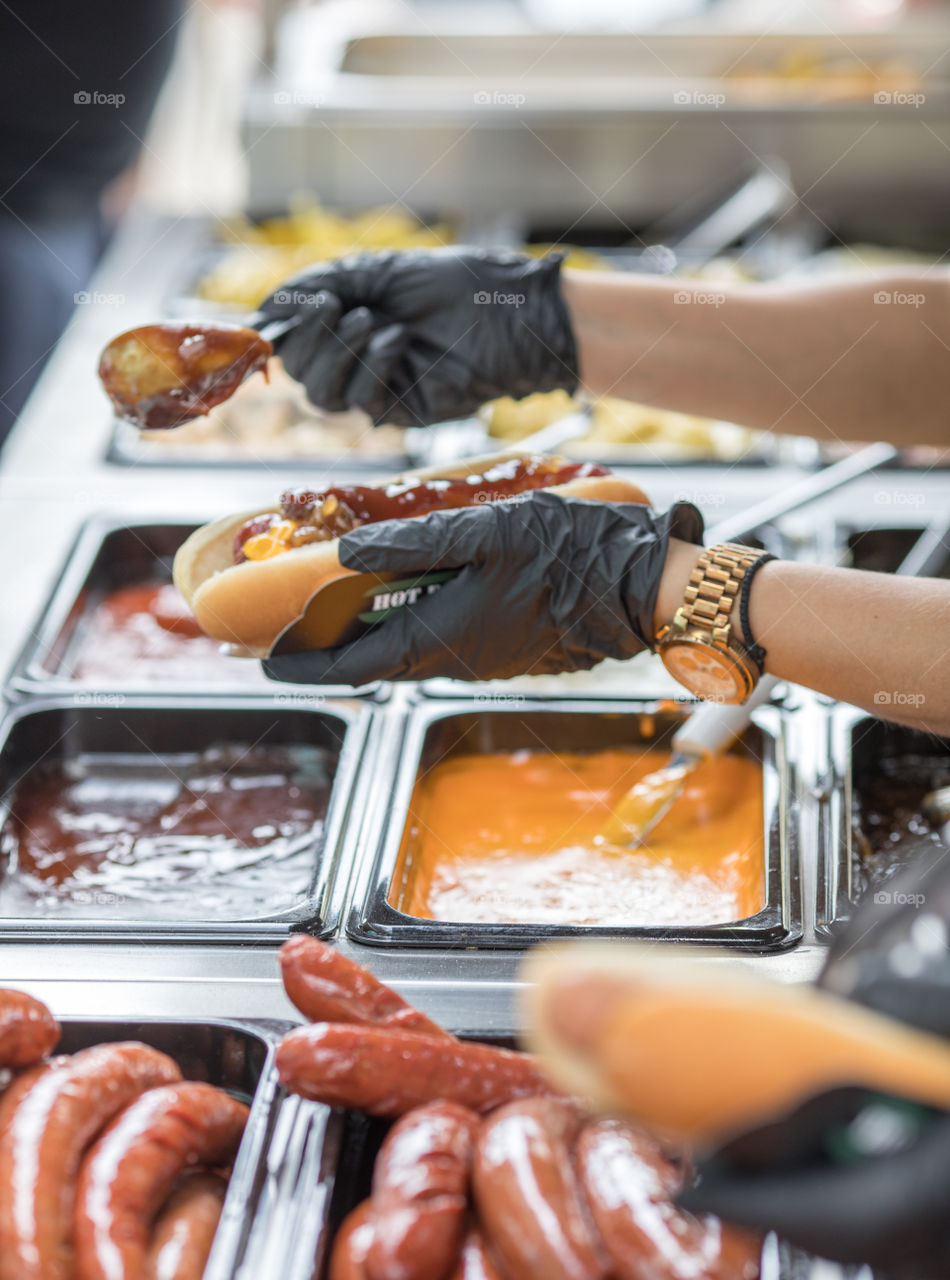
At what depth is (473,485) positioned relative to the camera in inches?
92.3

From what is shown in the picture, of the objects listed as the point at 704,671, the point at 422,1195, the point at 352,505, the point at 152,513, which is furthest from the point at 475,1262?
the point at 152,513

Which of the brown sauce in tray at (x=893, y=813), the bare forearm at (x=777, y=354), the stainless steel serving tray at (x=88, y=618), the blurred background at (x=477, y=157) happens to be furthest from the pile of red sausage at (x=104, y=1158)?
the blurred background at (x=477, y=157)

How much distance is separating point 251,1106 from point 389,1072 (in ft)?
0.85

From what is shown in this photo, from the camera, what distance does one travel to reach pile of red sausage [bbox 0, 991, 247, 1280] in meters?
1.28

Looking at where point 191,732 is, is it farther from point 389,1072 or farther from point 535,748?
point 389,1072

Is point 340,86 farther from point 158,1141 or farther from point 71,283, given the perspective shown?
point 158,1141

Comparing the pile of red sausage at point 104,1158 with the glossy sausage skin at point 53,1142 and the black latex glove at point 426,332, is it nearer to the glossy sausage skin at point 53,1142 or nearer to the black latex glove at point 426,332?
the glossy sausage skin at point 53,1142

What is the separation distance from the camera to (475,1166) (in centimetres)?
135

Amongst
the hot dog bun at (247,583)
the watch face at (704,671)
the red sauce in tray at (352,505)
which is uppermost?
the red sauce in tray at (352,505)

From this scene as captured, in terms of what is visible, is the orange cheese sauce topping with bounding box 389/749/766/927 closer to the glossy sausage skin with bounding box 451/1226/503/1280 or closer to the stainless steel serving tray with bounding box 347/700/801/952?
the stainless steel serving tray with bounding box 347/700/801/952

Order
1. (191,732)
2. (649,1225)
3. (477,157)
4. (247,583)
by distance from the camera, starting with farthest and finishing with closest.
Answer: (477,157) < (191,732) < (247,583) < (649,1225)

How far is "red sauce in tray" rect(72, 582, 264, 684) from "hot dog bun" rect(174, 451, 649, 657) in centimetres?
44

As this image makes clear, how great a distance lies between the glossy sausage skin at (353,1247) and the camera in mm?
1351

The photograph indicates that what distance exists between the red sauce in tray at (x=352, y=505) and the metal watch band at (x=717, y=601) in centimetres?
45
